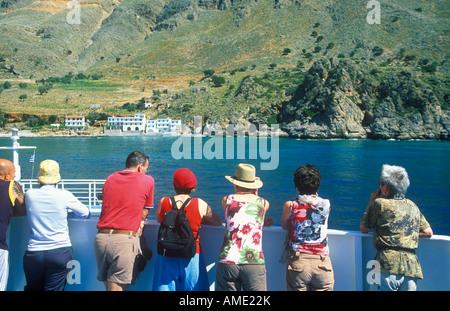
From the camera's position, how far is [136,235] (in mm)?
3254

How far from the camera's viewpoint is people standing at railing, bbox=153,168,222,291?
3117 millimetres

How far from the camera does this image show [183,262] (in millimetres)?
3127

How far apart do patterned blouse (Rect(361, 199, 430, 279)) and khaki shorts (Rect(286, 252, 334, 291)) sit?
0.45 m

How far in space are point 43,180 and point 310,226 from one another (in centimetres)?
238

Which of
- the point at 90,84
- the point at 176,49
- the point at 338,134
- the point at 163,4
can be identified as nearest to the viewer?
the point at 338,134

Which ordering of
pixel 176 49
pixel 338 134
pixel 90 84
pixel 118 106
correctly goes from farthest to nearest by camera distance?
pixel 176 49, pixel 90 84, pixel 118 106, pixel 338 134

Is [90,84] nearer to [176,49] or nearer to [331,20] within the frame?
[176,49]

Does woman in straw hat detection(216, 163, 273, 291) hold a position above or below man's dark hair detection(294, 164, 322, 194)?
below

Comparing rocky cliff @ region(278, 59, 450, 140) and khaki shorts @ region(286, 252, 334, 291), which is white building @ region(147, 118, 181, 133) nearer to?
rocky cliff @ region(278, 59, 450, 140)

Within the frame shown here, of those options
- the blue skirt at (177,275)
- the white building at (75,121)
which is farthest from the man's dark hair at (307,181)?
the white building at (75,121)

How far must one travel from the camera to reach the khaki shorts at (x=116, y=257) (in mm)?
3152

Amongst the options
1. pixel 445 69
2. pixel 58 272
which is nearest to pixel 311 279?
pixel 58 272

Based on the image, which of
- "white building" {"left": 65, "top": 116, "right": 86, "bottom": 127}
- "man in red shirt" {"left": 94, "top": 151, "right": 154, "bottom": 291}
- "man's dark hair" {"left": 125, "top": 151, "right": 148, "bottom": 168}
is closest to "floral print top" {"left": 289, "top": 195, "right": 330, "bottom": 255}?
"man in red shirt" {"left": 94, "top": 151, "right": 154, "bottom": 291}

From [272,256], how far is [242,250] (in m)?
0.48
